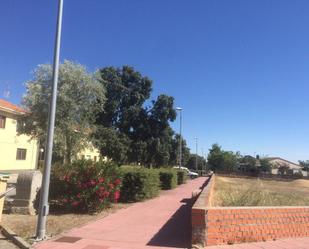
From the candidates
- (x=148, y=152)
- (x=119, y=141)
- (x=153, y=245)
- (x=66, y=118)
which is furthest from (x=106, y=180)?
(x=148, y=152)

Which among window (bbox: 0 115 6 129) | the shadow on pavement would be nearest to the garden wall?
the shadow on pavement

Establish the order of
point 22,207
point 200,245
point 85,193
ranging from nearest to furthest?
point 200,245
point 22,207
point 85,193

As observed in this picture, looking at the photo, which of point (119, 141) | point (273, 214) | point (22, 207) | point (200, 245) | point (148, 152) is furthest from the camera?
point (148, 152)

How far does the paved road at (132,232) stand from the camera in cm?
883

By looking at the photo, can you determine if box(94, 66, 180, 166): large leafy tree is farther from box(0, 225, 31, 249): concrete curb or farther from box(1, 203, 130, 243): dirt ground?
box(0, 225, 31, 249): concrete curb

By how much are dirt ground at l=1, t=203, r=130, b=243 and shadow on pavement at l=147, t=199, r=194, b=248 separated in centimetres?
234

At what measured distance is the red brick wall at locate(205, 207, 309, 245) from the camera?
8.62 meters

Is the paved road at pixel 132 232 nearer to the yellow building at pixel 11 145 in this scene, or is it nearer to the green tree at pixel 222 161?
the yellow building at pixel 11 145

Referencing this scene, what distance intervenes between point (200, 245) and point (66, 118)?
17.8 meters

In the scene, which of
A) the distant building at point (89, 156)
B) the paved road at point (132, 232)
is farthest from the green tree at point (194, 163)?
the paved road at point (132, 232)

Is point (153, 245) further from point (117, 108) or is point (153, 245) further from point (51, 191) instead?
point (117, 108)

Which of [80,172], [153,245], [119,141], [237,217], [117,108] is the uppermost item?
[117,108]

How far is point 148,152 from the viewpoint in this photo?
37.7 meters

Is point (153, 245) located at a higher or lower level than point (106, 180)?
lower
